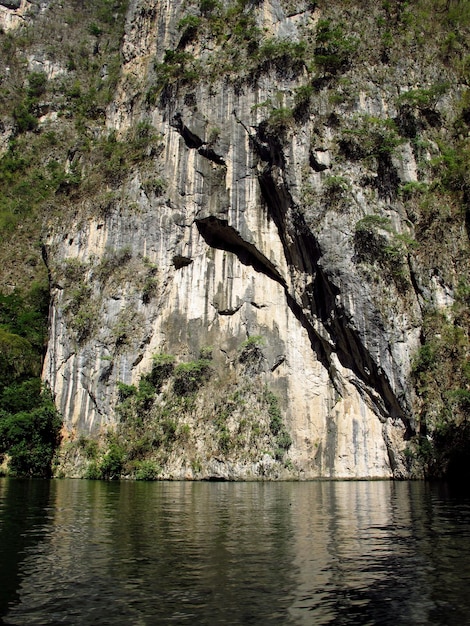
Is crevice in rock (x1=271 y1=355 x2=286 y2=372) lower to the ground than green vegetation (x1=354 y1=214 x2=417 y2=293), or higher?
lower

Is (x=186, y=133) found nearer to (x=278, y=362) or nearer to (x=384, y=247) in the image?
(x=384, y=247)

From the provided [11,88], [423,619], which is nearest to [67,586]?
[423,619]

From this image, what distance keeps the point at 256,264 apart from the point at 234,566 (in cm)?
3580

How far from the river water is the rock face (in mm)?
20193

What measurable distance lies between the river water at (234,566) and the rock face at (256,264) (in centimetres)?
2019

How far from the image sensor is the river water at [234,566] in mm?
7727

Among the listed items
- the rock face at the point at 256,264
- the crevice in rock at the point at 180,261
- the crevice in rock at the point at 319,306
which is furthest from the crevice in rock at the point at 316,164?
the crevice in rock at the point at 180,261

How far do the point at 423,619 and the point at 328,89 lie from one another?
42.0 m

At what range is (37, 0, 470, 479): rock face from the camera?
126ft

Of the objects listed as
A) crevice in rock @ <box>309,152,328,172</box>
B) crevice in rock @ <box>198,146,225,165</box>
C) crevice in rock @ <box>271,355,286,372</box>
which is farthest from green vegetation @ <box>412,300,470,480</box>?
crevice in rock @ <box>198,146,225,165</box>

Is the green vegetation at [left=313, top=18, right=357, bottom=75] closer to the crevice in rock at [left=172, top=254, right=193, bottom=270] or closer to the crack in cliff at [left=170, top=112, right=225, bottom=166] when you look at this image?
the crack in cliff at [left=170, top=112, right=225, bottom=166]

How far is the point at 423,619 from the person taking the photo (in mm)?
7512

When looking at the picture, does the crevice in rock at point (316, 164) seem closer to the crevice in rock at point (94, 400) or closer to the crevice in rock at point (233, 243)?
the crevice in rock at point (233, 243)

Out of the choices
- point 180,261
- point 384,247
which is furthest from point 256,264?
point 384,247
